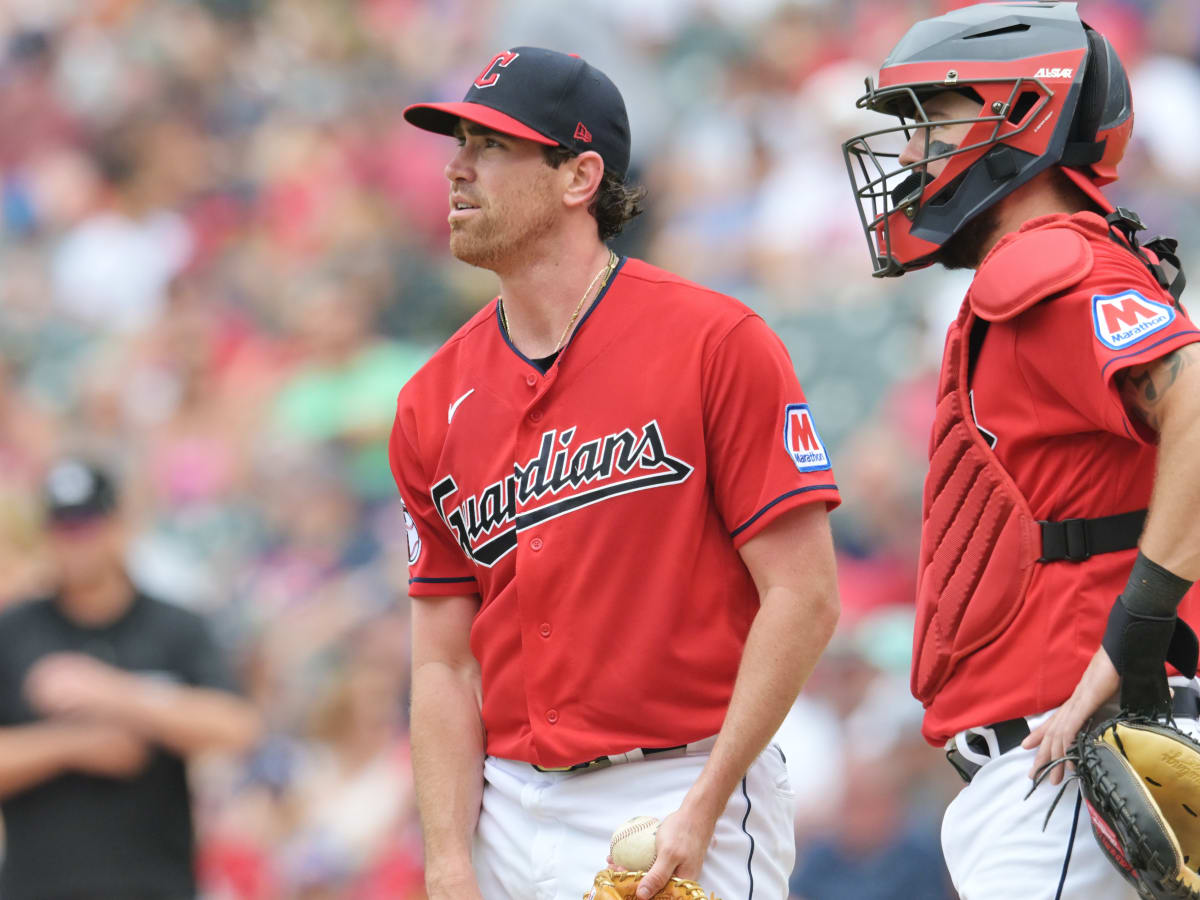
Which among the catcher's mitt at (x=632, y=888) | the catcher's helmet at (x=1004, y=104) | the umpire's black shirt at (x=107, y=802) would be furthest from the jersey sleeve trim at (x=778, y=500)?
the umpire's black shirt at (x=107, y=802)

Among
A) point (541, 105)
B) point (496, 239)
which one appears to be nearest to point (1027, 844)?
point (496, 239)

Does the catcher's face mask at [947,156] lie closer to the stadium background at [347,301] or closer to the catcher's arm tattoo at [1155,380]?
the catcher's arm tattoo at [1155,380]

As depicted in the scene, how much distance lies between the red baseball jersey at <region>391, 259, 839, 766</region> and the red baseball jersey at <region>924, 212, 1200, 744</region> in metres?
0.41

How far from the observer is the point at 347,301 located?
9.84 meters

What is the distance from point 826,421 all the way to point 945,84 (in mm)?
4669

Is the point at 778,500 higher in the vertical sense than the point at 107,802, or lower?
higher

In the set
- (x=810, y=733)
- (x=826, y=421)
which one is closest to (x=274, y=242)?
(x=826, y=421)

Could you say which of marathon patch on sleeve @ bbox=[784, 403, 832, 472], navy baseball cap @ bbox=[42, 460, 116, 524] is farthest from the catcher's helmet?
navy baseball cap @ bbox=[42, 460, 116, 524]

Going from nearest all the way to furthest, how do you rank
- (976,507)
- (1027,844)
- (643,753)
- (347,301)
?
(1027,844), (976,507), (643,753), (347,301)

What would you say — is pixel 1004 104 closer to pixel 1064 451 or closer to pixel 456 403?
pixel 1064 451

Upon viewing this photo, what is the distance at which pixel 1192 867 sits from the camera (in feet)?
9.25

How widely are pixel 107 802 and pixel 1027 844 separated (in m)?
3.47

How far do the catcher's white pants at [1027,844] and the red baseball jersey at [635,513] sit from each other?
0.54 metres

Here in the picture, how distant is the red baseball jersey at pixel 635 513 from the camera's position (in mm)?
3314
